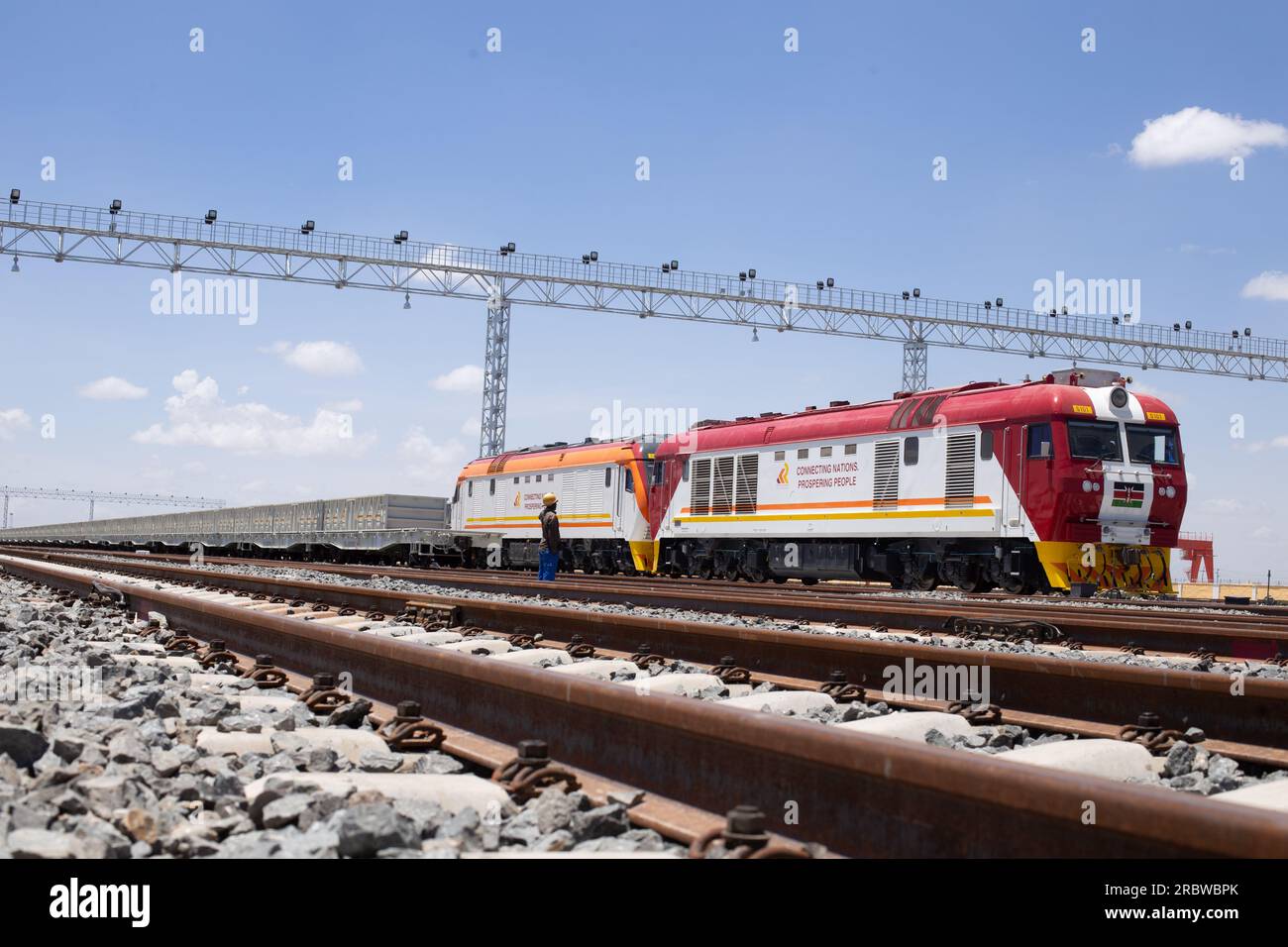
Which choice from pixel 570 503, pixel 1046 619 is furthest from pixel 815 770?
pixel 570 503

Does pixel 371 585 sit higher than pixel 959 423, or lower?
lower

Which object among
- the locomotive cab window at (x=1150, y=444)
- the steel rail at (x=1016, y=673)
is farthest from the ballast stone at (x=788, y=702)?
the locomotive cab window at (x=1150, y=444)

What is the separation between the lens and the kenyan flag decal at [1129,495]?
620 inches

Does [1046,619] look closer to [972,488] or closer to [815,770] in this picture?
[815,770]

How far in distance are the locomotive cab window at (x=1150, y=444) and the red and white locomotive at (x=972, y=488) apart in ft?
0.07

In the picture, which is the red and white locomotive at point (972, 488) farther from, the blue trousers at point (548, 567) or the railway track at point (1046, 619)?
the blue trousers at point (548, 567)

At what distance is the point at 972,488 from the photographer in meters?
16.5

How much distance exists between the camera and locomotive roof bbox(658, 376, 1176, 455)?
1568cm

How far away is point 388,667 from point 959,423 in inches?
505

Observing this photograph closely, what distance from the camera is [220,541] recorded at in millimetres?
44406

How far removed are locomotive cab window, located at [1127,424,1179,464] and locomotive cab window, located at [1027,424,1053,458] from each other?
1530mm
